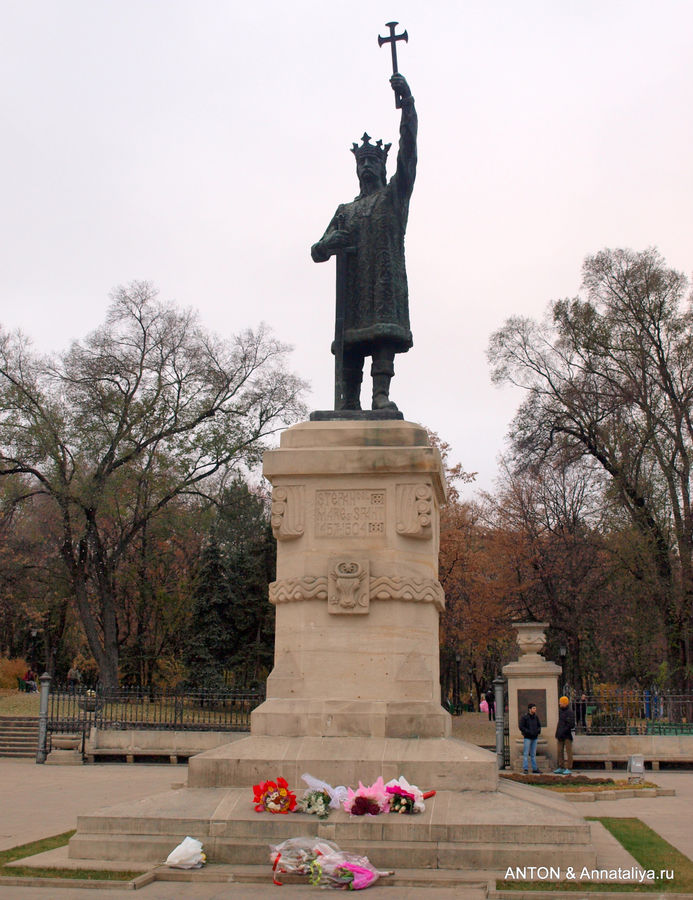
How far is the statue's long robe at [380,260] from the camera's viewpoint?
10.0 m

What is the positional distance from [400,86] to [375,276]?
6.49ft

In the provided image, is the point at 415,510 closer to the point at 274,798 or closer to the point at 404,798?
the point at 404,798

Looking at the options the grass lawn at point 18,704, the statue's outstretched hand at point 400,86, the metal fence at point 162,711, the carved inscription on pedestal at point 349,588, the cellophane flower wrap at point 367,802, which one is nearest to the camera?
the cellophane flower wrap at point 367,802

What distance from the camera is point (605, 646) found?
Result: 38.9 metres

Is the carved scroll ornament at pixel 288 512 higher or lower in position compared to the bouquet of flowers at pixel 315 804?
higher

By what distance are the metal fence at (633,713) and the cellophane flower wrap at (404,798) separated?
17.5 meters

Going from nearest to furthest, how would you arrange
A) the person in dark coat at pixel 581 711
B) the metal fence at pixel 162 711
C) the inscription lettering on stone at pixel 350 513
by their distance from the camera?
the inscription lettering on stone at pixel 350 513 < the person in dark coat at pixel 581 711 < the metal fence at pixel 162 711

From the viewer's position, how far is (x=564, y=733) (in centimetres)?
2009

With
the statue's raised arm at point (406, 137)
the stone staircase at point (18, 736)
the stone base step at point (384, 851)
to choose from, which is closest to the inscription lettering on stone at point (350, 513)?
the stone base step at point (384, 851)

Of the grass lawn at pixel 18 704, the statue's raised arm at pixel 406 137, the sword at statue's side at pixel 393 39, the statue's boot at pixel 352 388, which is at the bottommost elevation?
the grass lawn at pixel 18 704

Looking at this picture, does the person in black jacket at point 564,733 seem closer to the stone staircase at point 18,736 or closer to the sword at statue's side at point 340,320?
the sword at statue's side at point 340,320

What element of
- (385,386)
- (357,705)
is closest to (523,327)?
(385,386)

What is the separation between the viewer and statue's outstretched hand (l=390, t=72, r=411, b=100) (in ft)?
32.4

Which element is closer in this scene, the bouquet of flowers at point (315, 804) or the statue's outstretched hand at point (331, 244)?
the bouquet of flowers at point (315, 804)
